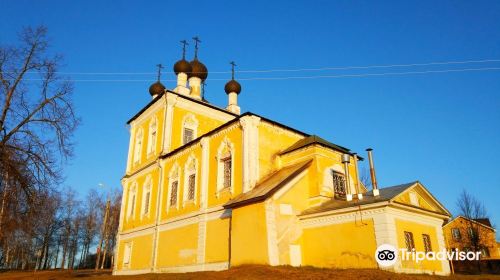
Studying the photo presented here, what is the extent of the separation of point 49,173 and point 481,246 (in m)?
40.2

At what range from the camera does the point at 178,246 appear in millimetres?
20188

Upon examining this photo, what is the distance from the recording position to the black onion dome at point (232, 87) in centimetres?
3022

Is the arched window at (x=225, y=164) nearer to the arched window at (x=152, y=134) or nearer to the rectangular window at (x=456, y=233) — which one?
the arched window at (x=152, y=134)

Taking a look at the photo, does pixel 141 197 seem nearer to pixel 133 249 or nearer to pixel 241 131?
pixel 133 249

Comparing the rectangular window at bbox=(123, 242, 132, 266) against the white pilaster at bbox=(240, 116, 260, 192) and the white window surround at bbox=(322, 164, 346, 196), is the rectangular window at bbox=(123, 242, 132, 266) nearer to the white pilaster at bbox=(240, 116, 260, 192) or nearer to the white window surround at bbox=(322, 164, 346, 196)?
the white pilaster at bbox=(240, 116, 260, 192)

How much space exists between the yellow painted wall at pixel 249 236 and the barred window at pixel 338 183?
196 inches

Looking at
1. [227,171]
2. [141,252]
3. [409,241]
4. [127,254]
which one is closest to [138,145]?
[127,254]

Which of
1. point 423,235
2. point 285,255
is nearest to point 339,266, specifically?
point 285,255

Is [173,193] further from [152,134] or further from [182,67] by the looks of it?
[182,67]

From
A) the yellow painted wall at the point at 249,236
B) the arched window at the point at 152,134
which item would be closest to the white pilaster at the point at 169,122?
the arched window at the point at 152,134

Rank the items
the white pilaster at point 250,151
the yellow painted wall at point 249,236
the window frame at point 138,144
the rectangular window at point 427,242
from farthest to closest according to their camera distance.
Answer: the window frame at point 138,144 → the white pilaster at point 250,151 → the rectangular window at point 427,242 → the yellow painted wall at point 249,236

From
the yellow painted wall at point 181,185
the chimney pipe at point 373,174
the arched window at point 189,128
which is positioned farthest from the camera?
the arched window at point 189,128

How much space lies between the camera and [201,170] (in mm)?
20469

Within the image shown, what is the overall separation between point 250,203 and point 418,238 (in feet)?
21.8
